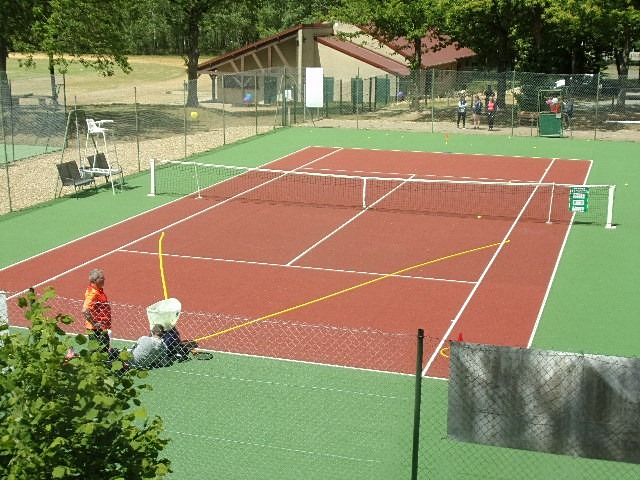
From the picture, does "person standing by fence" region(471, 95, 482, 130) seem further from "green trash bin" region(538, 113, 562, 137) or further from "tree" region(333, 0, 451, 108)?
"tree" region(333, 0, 451, 108)

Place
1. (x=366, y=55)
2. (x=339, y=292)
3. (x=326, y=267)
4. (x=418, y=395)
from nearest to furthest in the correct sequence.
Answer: (x=418, y=395), (x=339, y=292), (x=326, y=267), (x=366, y=55)

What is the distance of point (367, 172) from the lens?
29688 millimetres

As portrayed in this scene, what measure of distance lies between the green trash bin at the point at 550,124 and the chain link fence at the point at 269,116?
45 mm

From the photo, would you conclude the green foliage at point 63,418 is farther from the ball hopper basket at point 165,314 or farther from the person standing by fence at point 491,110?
the person standing by fence at point 491,110

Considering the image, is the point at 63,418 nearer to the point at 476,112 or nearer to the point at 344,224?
the point at 344,224

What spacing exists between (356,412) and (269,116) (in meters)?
32.7

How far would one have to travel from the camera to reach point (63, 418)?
6.00m

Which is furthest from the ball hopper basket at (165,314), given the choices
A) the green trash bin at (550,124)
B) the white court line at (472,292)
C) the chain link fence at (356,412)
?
the green trash bin at (550,124)

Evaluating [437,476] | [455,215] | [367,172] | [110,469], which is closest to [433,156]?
[367,172]

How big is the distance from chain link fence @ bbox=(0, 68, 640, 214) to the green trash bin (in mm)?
45

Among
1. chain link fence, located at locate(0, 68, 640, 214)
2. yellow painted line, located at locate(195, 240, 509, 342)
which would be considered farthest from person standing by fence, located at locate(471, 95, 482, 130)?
yellow painted line, located at locate(195, 240, 509, 342)

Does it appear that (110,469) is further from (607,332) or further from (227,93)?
(227,93)

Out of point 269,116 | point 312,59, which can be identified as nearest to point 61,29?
point 269,116

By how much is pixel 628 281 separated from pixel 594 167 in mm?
13649
